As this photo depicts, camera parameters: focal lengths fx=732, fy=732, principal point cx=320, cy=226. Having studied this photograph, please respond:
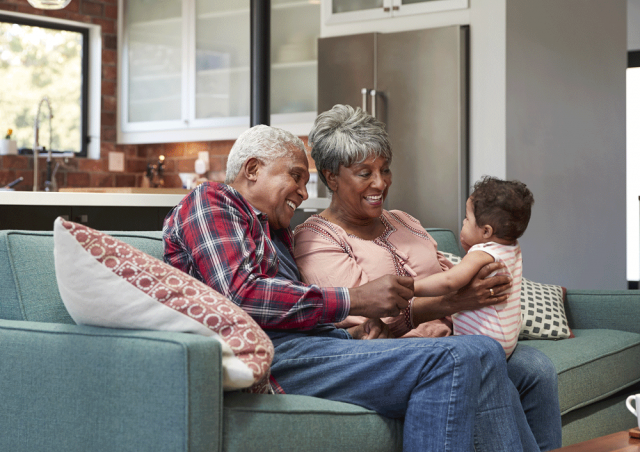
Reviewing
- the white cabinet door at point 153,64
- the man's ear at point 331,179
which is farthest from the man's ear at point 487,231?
the white cabinet door at point 153,64

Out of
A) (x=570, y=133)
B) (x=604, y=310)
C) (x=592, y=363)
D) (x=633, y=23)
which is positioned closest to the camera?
(x=592, y=363)

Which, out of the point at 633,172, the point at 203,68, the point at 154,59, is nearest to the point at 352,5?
the point at 203,68

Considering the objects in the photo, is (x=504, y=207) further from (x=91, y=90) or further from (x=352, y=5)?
(x=91, y=90)

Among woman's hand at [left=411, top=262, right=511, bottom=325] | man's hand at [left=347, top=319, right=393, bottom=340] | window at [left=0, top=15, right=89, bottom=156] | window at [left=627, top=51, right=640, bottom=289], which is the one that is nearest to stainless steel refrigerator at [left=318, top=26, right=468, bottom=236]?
woman's hand at [left=411, top=262, right=511, bottom=325]

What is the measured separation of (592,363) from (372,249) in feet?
2.54

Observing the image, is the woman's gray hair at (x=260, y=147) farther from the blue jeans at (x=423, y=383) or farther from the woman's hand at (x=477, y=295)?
the woman's hand at (x=477, y=295)

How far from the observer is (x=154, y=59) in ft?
18.8

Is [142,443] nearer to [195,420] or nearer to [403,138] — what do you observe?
[195,420]

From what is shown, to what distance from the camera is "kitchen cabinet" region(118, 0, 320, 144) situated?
16.4ft

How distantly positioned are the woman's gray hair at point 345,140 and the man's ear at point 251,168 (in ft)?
0.94

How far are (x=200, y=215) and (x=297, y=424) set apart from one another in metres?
0.50

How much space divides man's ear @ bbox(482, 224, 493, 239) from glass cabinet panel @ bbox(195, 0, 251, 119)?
11.7ft

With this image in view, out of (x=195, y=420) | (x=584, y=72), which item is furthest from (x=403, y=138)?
(x=195, y=420)

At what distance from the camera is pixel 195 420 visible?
1276 millimetres
